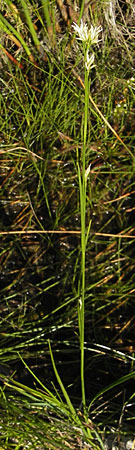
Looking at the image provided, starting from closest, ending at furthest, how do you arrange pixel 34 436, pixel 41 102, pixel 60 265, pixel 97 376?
1. pixel 34 436
2. pixel 97 376
3. pixel 60 265
4. pixel 41 102

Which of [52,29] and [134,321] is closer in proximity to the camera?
[134,321]

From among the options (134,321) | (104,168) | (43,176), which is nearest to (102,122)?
(104,168)

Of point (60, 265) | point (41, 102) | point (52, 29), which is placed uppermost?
point (52, 29)

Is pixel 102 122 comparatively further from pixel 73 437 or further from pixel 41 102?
pixel 73 437

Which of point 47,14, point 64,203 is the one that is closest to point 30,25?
point 47,14

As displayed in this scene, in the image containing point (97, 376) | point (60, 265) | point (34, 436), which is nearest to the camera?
point (34, 436)

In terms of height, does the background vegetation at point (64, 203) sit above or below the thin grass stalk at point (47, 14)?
below

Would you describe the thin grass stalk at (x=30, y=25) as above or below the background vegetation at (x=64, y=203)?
above

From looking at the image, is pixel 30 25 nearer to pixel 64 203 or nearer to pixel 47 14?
pixel 47 14
